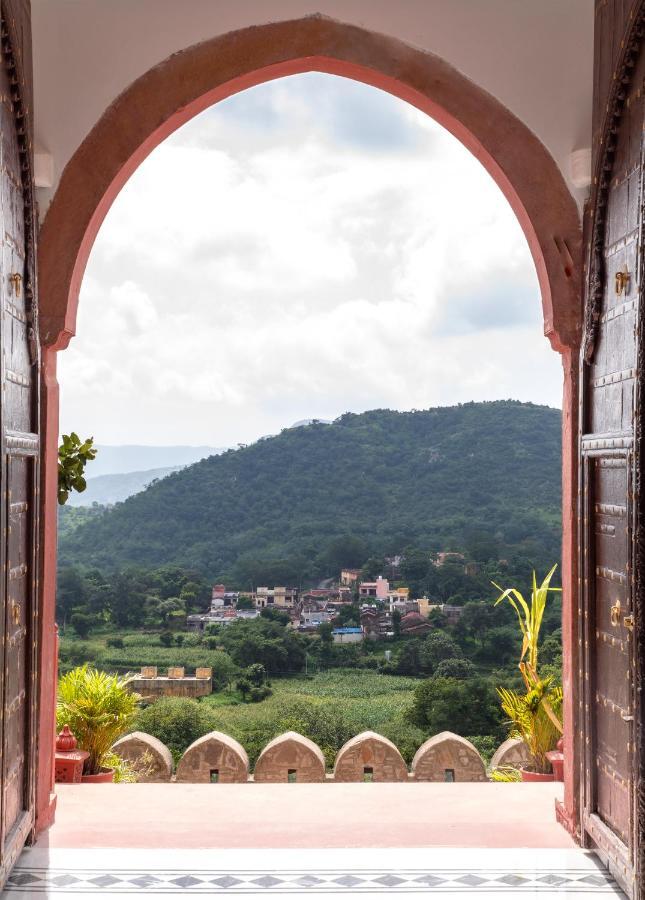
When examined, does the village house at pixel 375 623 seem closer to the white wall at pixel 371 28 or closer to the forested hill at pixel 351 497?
the forested hill at pixel 351 497

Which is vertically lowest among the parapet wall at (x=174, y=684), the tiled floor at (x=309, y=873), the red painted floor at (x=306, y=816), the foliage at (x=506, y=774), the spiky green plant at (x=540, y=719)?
the parapet wall at (x=174, y=684)

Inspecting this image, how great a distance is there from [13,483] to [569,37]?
2527 mm

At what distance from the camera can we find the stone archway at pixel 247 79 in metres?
3.58

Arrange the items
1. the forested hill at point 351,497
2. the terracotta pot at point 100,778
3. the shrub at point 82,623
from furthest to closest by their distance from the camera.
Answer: the forested hill at point 351,497 < the shrub at point 82,623 < the terracotta pot at point 100,778

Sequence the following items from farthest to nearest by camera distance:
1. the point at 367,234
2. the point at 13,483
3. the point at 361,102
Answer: the point at 367,234 → the point at 361,102 → the point at 13,483

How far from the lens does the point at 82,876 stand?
3170 mm

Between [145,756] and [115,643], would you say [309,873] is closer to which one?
[145,756]

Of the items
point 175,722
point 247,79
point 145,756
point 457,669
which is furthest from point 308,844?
point 457,669

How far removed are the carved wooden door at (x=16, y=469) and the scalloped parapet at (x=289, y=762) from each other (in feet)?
4.66

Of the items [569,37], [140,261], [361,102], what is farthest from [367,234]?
[569,37]

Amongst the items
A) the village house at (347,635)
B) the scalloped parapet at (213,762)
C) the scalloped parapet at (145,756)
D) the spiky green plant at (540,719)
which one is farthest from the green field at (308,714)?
the spiky green plant at (540,719)

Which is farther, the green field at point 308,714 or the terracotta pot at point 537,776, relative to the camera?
the green field at point 308,714

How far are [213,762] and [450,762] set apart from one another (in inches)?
44.1

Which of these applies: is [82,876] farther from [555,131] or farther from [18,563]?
[555,131]
